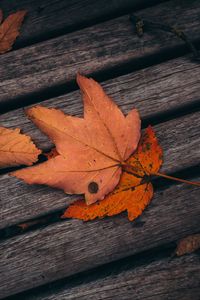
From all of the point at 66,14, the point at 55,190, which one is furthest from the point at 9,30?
the point at 55,190

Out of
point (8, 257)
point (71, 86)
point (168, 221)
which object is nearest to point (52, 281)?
point (8, 257)

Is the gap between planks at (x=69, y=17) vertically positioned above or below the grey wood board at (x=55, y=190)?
above

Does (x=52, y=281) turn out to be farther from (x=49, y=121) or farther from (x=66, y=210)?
(x=49, y=121)

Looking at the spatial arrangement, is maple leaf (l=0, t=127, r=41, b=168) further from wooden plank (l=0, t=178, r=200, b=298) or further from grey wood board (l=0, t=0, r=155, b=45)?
grey wood board (l=0, t=0, r=155, b=45)

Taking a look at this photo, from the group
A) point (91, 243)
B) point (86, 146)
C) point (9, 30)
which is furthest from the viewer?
point (9, 30)

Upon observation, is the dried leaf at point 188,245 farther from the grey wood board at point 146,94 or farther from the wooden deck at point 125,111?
the grey wood board at point 146,94

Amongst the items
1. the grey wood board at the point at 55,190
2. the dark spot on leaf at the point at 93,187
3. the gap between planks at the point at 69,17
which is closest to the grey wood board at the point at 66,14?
the gap between planks at the point at 69,17

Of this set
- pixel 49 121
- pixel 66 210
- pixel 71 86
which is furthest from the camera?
pixel 71 86

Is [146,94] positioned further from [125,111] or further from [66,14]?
[66,14]
